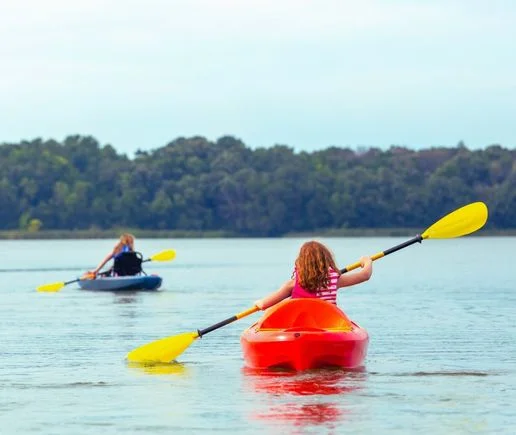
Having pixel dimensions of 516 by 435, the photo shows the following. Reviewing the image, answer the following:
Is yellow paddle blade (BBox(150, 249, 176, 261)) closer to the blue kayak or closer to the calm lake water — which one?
the blue kayak

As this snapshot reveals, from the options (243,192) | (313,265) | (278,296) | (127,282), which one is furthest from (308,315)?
(243,192)

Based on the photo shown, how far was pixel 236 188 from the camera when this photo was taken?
143500 mm

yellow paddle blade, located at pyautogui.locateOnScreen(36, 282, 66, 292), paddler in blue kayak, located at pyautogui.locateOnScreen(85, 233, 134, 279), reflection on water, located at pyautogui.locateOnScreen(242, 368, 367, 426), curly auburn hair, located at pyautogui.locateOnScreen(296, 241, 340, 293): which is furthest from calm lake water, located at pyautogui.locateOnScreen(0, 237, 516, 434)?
yellow paddle blade, located at pyautogui.locateOnScreen(36, 282, 66, 292)

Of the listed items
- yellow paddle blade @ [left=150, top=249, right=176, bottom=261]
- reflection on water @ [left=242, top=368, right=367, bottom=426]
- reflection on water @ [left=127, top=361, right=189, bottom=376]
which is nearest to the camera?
reflection on water @ [left=242, top=368, right=367, bottom=426]

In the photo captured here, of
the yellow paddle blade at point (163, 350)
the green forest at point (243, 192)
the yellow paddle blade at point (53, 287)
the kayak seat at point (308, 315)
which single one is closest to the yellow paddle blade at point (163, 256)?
the yellow paddle blade at point (53, 287)

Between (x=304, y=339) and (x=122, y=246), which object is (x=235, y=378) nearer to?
(x=304, y=339)

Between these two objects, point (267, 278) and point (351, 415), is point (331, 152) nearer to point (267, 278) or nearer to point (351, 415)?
point (267, 278)

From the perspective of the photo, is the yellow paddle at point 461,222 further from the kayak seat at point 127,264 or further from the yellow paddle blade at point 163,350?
the kayak seat at point 127,264

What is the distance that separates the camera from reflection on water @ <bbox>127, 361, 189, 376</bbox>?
16656 millimetres

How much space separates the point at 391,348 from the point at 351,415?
6.49m

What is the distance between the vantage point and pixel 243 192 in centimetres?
14412

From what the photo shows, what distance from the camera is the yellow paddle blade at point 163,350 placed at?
17703 millimetres

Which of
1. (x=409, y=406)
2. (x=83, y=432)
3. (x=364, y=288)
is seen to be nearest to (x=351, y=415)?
(x=409, y=406)

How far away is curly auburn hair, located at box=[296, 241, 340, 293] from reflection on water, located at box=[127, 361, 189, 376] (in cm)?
167
